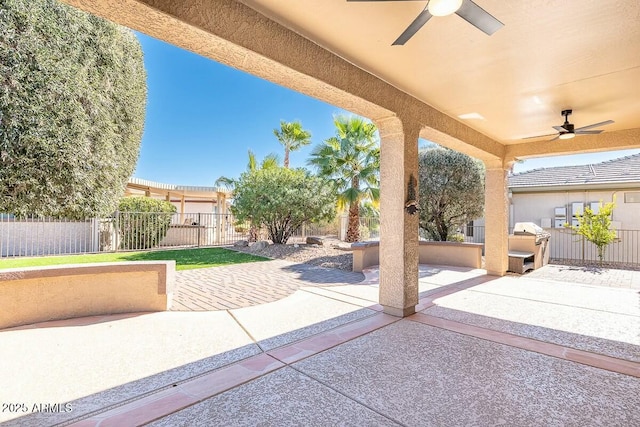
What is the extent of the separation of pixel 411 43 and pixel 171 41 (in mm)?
2379

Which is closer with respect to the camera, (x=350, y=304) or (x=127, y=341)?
(x=127, y=341)

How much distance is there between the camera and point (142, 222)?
37.1ft

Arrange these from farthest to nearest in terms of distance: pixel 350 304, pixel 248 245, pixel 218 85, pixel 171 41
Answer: pixel 218 85 < pixel 248 245 < pixel 350 304 < pixel 171 41

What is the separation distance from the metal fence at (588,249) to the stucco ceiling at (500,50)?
8585 millimetres

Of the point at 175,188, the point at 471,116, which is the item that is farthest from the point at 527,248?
the point at 175,188

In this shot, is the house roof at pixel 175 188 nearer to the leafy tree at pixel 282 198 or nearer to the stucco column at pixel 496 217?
the leafy tree at pixel 282 198

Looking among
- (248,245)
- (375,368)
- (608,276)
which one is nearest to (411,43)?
(375,368)

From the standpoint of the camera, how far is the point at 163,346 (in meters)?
3.35

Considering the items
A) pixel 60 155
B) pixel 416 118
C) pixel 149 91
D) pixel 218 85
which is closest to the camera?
pixel 416 118

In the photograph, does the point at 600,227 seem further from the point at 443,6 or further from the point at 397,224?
the point at 443,6

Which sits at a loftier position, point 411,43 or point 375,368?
point 411,43

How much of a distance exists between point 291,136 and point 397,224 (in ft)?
52.0

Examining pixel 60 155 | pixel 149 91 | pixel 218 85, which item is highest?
pixel 218 85

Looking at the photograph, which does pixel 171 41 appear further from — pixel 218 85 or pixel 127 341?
pixel 218 85
